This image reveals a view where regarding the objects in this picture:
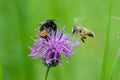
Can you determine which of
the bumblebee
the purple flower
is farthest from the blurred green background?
the bumblebee

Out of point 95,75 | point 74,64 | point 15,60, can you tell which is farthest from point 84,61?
point 15,60

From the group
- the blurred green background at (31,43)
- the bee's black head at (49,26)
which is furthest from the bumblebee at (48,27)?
the blurred green background at (31,43)

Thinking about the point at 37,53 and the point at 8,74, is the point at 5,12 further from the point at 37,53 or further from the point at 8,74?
the point at 37,53

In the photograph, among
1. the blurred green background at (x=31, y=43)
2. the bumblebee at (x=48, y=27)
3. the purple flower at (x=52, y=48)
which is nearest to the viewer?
the purple flower at (x=52, y=48)

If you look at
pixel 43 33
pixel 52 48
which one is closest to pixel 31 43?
pixel 52 48

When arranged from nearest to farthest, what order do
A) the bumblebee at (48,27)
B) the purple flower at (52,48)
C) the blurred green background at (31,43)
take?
the purple flower at (52,48), the bumblebee at (48,27), the blurred green background at (31,43)

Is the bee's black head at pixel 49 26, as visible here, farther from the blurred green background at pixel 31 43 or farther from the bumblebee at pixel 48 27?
the blurred green background at pixel 31 43
